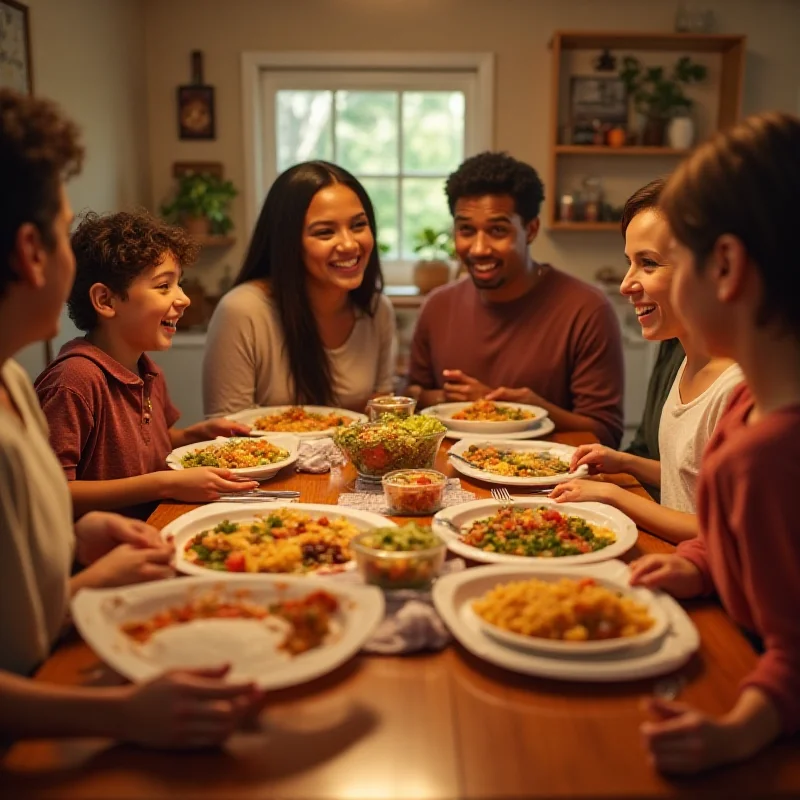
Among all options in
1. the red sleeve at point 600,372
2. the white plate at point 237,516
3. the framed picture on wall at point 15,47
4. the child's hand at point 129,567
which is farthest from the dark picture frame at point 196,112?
the child's hand at point 129,567

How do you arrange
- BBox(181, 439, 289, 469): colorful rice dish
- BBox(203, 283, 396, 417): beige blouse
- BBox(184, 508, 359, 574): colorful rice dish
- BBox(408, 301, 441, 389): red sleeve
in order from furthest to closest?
BBox(408, 301, 441, 389): red sleeve → BBox(203, 283, 396, 417): beige blouse → BBox(181, 439, 289, 469): colorful rice dish → BBox(184, 508, 359, 574): colorful rice dish

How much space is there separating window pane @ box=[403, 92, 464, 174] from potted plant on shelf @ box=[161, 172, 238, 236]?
1079 millimetres

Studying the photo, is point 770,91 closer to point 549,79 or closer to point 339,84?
point 549,79

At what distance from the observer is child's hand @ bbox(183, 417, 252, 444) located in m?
Answer: 2.35

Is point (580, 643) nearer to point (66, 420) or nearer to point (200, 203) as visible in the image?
point (66, 420)

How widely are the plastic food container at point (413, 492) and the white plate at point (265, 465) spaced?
1.13ft

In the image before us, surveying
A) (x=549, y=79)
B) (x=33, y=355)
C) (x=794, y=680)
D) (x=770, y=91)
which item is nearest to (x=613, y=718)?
(x=794, y=680)

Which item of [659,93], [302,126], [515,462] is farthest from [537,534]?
[302,126]

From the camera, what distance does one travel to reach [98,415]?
1966 millimetres

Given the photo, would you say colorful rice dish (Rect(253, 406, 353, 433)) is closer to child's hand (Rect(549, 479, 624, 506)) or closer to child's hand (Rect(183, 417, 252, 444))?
child's hand (Rect(183, 417, 252, 444))

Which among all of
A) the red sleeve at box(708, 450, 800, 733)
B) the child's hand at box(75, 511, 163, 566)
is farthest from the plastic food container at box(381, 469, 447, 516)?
the red sleeve at box(708, 450, 800, 733)

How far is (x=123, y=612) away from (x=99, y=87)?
3.60 metres

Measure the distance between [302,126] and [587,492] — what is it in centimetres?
385

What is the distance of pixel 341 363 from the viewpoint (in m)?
2.98
